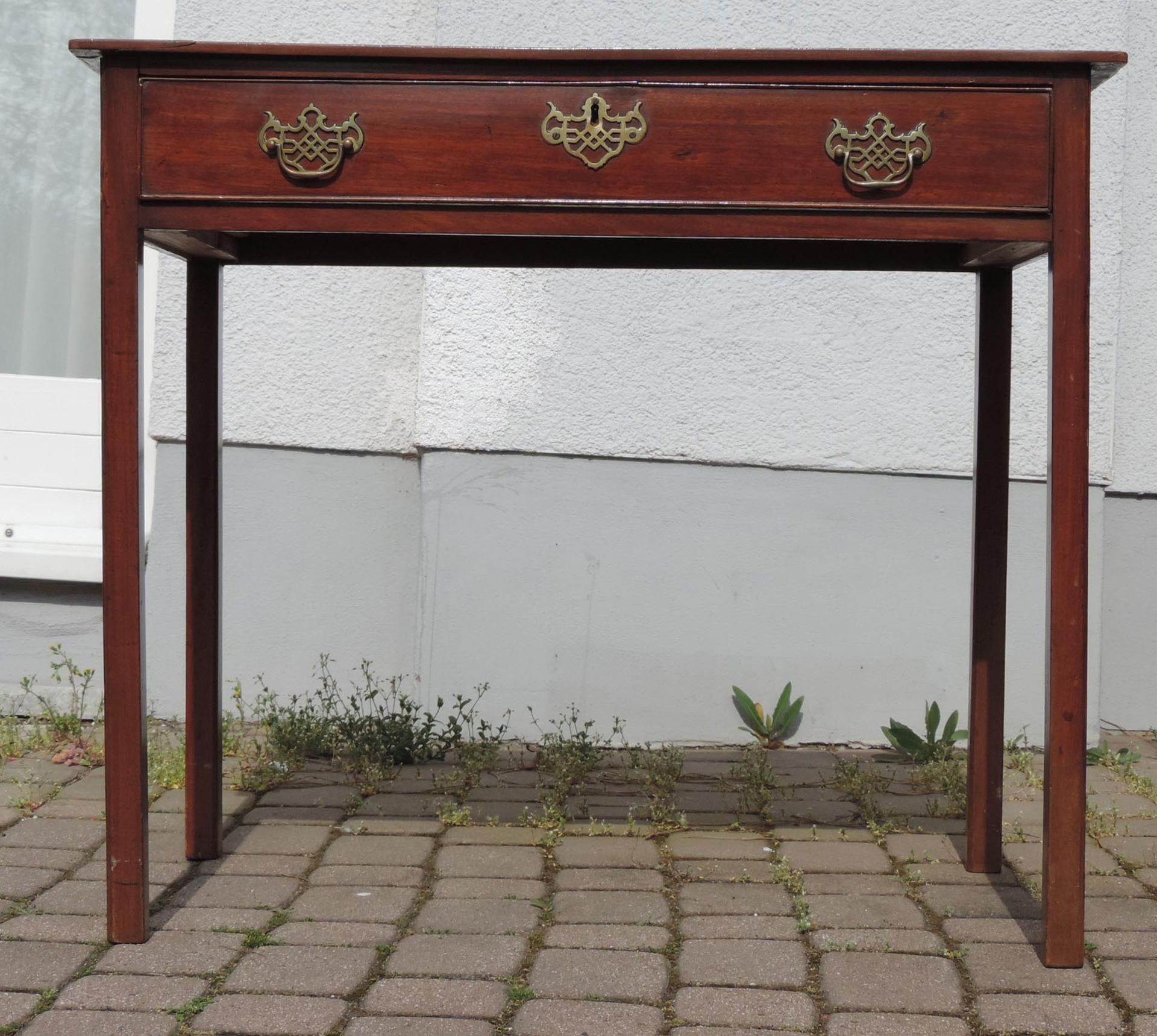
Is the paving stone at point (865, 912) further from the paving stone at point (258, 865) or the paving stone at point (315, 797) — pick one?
the paving stone at point (315, 797)

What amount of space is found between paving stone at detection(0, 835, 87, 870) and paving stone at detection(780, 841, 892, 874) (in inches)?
62.7

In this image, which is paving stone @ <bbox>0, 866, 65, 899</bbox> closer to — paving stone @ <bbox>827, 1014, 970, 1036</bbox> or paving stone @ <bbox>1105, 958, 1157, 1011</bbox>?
paving stone @ <bbox>827, 1014, 970, 1036</bbox>

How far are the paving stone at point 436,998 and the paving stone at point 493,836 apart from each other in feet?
2.58

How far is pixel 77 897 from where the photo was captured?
267 centimetres

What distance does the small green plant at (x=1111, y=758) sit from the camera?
389cm

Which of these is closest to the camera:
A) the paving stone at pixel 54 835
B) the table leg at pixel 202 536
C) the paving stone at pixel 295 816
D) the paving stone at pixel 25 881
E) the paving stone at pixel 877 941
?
the paving stone at pixel 877 941

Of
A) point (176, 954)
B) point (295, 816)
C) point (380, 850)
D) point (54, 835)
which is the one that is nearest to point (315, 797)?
point (295, 816)

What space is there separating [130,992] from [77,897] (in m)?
0.54

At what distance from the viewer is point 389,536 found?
4.29m

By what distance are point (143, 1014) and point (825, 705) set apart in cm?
248

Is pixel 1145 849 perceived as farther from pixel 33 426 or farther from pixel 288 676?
pixel 33 426

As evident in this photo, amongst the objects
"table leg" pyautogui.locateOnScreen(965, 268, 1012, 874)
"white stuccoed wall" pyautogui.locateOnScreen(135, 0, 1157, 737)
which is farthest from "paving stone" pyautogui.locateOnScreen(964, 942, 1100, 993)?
"white stuccoed wall" pyautogui.locateOnScreen(135, 0, 1157, 737)

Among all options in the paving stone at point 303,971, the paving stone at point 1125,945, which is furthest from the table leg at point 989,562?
the paving stone at point 303,971

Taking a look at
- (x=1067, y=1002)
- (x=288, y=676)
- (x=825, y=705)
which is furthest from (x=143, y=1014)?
(x=825, y=705)
